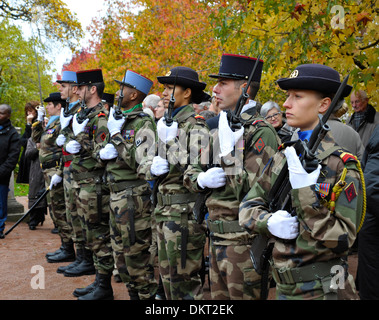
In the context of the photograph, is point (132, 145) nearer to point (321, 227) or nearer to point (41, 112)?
point (321, 227)

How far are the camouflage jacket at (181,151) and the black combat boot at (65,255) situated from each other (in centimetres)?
329

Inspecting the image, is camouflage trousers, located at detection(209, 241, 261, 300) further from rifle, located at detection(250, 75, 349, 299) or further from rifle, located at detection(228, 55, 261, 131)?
rifle, located at detection(228, 55, 261, 131)

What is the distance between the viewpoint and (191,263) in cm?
395

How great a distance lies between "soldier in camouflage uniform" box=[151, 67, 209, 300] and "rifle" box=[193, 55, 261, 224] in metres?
0.26

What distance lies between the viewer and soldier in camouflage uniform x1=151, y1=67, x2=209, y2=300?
3934 mm

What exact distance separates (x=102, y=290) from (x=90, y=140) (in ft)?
6.10

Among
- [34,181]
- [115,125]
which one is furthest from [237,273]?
[34,181]

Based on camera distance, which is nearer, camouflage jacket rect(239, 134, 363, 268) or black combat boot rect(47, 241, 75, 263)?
camouflage jacket rect(239, 134, 363, 268)

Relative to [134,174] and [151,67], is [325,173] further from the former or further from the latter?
[151,67]

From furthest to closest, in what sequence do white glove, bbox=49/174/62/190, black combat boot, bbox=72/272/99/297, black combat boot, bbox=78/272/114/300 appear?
white glove, bbox=49/174/62/190
black combat boot, bbox=72/272/99/297
black combat boot, bbox=78/272/114/300

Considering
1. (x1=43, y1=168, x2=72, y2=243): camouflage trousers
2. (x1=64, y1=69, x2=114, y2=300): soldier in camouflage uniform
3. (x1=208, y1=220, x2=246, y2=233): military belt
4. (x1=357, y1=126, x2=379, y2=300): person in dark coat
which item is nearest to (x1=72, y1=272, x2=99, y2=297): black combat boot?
(x1=64, y1=69, x2=114, y2=300): soldier in camouflage uniform

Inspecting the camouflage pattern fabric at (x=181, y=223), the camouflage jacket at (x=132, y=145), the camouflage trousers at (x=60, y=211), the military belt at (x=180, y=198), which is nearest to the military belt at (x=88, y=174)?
the camouflage jacket at (x=132, y=145)

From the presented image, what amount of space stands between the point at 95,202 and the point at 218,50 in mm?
7488

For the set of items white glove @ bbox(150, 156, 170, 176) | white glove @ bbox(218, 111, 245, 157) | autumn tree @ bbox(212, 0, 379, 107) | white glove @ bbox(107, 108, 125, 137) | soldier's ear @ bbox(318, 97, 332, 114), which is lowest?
white glove @ bbox(150, 156, 170, 176)
